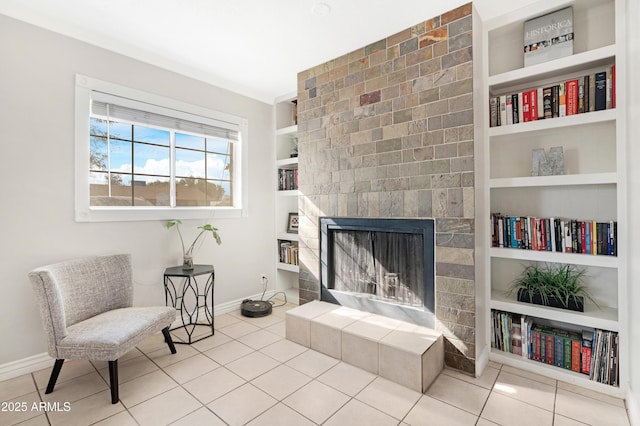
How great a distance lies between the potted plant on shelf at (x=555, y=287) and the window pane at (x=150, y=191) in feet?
10.4

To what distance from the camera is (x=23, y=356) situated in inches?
86.0

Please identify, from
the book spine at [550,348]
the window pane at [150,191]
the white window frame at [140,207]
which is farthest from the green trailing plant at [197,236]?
the book spine at [550,348]

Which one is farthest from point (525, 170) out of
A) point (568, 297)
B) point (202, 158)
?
point (202, 158)

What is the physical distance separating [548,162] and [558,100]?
418 mm

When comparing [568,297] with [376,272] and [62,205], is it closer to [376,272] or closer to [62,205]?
[376,272]

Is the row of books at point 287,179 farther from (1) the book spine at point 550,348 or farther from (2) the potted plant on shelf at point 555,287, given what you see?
(1) the book spine at point 550,348

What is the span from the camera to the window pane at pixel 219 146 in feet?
11.1

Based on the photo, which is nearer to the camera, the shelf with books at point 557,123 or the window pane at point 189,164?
the shelf with books at point 557,123

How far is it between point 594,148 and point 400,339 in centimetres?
189

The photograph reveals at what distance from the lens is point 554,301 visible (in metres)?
2.14

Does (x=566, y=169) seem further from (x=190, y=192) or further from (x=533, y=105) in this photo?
(x=190, y=192)

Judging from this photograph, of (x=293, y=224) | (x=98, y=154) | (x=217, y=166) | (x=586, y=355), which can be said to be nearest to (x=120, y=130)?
(x=98, y=154)

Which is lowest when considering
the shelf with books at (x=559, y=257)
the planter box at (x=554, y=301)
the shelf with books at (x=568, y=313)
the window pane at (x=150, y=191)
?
the shelf with books at (x=568, y=313)

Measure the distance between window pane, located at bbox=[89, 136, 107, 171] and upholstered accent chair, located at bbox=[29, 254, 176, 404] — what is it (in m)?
0.77
